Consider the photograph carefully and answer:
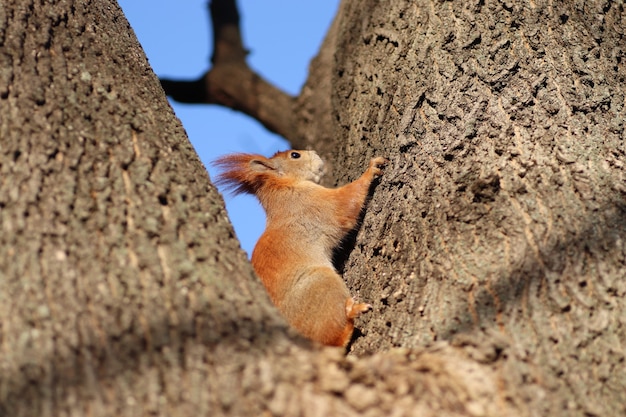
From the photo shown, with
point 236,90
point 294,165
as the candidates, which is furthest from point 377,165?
point 236,90

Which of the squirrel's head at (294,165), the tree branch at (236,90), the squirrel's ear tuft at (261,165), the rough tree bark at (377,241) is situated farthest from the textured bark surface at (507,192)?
the tree branch at (236,90)

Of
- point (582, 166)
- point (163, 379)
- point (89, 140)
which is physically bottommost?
point (163, 379)

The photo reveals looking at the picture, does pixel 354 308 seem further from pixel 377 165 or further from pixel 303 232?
pixel 303 232

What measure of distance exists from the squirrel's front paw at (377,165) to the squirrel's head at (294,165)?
1.47 m

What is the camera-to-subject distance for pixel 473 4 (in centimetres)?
352

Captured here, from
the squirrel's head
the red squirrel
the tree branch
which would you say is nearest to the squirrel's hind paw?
the red squirrel

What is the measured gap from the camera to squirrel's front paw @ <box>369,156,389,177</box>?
11.9 feet

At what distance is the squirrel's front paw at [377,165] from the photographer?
11.9ft

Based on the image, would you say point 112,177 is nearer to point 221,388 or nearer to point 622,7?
point 221,388

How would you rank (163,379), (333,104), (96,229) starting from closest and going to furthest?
1. (163,379)
2. (96,229)
3. (333,104)

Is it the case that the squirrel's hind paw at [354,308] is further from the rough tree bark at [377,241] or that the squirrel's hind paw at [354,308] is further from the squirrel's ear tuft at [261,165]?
the squirrel's ear tuft at [261,165]

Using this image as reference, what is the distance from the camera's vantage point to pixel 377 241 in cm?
338

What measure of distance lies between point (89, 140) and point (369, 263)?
1537 millimetres

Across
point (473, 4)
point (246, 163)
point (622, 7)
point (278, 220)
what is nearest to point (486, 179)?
point (473, 4)
